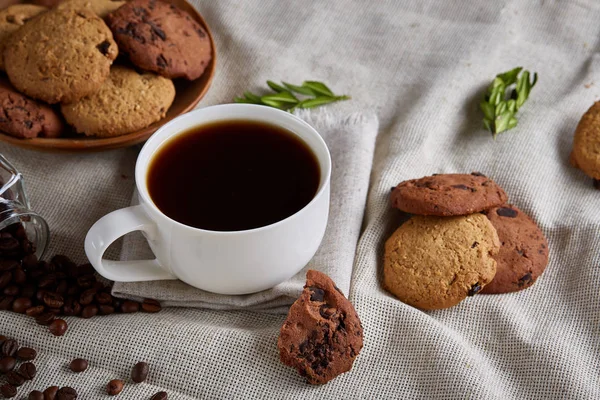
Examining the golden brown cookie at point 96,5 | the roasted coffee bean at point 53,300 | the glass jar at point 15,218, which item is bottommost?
the roasted coffee bean at point 53,300

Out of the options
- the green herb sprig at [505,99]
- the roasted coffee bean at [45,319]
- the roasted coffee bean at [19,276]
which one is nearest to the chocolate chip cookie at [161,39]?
the roasted coffee bean at [19,276]

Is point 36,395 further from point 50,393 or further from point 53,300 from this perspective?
point 53,300

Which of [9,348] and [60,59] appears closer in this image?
[9,348]

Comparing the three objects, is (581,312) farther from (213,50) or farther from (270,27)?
(270,27)

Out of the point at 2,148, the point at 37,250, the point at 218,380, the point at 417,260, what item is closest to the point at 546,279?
the point at 417,260

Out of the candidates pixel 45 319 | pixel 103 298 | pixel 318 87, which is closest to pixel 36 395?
pixel 45 319

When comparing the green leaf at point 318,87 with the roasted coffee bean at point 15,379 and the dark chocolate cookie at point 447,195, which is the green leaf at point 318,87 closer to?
the dark chocolate cookie at point 447,195
